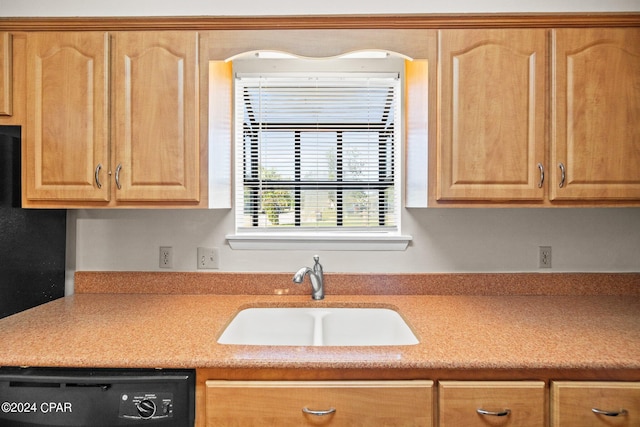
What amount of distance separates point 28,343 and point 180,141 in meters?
0.85

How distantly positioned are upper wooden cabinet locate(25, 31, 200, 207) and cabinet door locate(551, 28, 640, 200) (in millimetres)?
1439

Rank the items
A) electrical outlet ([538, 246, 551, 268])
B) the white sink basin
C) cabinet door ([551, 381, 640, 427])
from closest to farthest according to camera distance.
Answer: cabinet door ([551, 381, 640, 427])
the white sink basin
electrical outlet ([538, 246, 551, 268])

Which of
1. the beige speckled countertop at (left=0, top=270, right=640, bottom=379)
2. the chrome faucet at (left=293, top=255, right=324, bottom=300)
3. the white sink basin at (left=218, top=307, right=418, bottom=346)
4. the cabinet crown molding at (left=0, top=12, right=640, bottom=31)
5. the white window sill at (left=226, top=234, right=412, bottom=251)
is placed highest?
the cabinet crown molding at (left=0, top=12, right=640, bottom=31)

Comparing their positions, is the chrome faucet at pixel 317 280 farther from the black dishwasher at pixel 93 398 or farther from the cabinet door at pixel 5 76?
the cabinet door at pixel 5 76

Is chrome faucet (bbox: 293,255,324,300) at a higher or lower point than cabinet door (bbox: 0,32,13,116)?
lower

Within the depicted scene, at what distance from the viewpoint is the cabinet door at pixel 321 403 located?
1143 mm

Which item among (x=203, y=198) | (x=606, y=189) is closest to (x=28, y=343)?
(x=203, y=198)

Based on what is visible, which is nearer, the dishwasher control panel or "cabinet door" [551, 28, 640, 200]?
the dishwasher control panel

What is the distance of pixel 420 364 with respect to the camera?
1.12 meters

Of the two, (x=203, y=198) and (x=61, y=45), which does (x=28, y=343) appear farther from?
(x=61, y=45)

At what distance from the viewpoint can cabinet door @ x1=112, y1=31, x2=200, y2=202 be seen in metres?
1.55

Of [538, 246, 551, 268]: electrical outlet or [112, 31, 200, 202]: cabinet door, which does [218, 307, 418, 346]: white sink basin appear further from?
[538, 246, 551, 268]: electrical outlet

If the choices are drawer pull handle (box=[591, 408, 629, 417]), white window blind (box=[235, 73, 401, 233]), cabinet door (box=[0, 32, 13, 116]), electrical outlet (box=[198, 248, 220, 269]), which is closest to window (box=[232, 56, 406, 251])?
white window blind (box=[235, 73, 401, 233])

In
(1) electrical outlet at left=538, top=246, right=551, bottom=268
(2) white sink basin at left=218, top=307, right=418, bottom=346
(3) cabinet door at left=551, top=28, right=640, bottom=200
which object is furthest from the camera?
(1) electrical outlet at left=538, top=246, right=551, bottom=268
